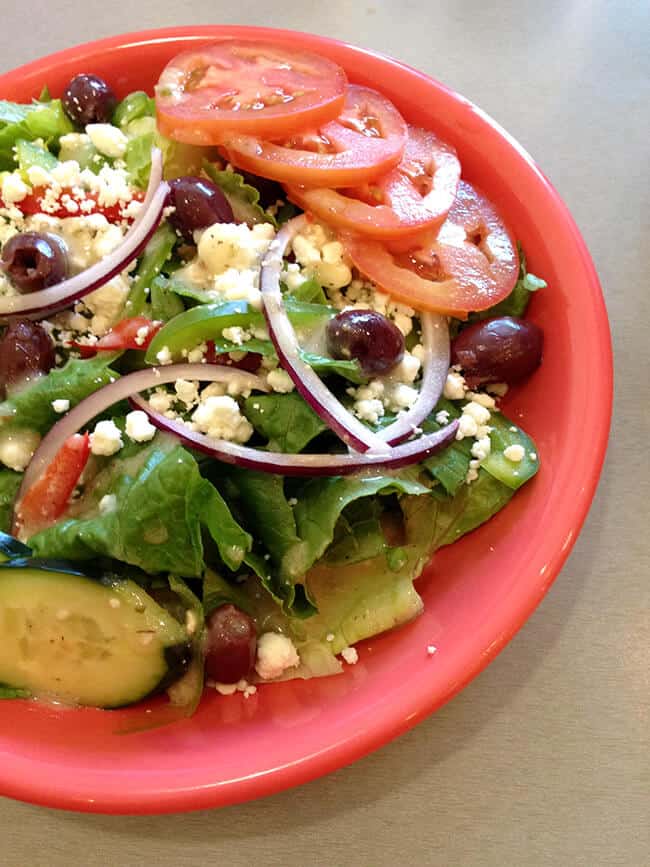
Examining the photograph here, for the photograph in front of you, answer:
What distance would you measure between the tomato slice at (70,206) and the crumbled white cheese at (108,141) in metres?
0.15

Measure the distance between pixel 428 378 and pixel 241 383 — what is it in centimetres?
34

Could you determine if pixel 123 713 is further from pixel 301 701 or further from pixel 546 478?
pixel 546 478

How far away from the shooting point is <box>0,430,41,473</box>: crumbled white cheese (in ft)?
4.38

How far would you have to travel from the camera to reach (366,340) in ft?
4.27

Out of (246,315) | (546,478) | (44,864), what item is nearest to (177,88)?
(246,315)

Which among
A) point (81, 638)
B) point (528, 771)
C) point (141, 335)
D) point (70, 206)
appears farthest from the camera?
point (70, 206)

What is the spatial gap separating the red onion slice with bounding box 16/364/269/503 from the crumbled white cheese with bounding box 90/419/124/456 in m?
0.05

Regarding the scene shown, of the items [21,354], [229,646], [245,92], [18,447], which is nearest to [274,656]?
[229,646]

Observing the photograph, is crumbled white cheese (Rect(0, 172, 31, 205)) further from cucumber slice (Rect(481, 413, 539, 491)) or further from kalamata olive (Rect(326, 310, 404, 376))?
cucumber slice (Rect(481, 413, 539, 491))

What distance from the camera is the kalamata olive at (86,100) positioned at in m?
1.67

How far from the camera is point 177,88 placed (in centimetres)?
156

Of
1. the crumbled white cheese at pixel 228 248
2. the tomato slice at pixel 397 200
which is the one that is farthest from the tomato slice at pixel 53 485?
the tomato slice at pixel 397 200

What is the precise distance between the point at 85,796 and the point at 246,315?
788mm

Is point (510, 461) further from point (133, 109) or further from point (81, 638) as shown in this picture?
point (133, 109)
